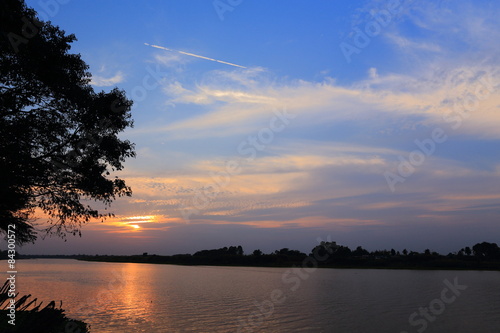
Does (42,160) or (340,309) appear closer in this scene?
(42,160)

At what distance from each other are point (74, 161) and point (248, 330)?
1992 centimetres

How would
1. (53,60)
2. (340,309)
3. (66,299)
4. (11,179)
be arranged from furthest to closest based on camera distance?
(66,299)
(340,309)
(53,60)
(11,179)

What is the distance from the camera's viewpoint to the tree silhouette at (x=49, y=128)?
18.2 m

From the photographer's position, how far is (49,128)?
20141mm

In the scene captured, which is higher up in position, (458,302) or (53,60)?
(53,60)

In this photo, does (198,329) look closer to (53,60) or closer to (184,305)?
(184,305)

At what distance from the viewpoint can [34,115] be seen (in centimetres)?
1972

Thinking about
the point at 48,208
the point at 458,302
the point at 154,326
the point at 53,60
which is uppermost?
the point at 53,60

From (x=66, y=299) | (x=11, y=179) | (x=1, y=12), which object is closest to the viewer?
(x=1, y=12)

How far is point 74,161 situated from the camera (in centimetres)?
2120

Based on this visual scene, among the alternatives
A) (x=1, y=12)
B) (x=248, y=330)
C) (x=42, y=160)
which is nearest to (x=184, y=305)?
(x=248, y=330)

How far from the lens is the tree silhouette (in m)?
18.2

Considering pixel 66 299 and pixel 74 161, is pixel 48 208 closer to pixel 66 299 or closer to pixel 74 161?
pixel 74 161

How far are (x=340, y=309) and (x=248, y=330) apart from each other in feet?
56.9
